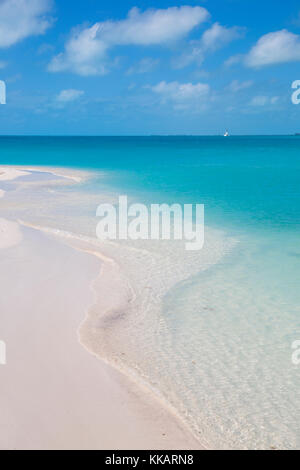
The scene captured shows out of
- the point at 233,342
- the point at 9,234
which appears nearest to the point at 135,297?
the point at 233,342

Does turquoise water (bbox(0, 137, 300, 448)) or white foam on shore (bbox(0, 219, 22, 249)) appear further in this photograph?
white foam on shore (bbox(0, 219, 22, 249))

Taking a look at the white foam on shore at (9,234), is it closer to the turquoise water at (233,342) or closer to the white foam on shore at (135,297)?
the white foam on shore at (135,297)

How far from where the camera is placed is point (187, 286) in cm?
1018

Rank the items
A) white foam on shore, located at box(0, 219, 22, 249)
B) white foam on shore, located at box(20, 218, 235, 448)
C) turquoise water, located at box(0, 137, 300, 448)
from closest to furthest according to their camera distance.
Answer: turquoise water, located at box(0, 137, 300, 448) < white foam on shore, located at box(20, 218, 235, 448) < white foam on shore, located at box(0, 219, 22, 249)

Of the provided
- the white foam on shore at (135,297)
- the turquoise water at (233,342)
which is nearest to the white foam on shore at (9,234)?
the white foam on shore at (135,297)

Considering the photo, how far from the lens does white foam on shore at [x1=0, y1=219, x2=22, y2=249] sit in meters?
13.2

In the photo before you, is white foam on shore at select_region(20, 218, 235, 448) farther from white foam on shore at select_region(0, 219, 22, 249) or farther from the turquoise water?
white foam on shore at select_region(0, 219, 22, 249)

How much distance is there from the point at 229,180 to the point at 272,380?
3032cm

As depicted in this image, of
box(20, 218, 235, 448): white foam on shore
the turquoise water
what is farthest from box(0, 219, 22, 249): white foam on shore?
the turquoise water

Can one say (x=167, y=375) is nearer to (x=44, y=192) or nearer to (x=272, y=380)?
(x=272, y=380)

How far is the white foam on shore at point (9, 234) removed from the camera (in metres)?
13.2

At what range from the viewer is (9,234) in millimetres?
14414
